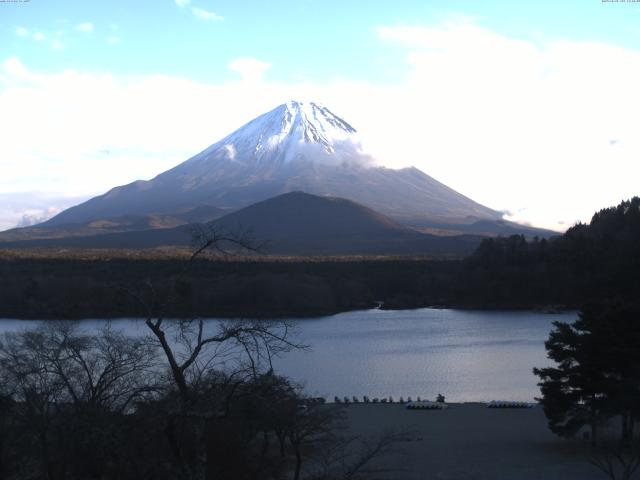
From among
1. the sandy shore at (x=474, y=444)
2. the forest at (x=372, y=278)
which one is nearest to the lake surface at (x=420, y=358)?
the sandy shore at (x=474, y=444)

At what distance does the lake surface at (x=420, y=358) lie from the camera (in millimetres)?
15227

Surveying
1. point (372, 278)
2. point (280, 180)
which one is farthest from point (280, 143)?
point (372, 278)

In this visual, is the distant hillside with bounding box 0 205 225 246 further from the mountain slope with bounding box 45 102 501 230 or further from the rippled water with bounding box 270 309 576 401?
the rippled water with bounding box 270 309 576 401

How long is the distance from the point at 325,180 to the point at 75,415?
81195mm

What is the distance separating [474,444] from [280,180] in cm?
7451

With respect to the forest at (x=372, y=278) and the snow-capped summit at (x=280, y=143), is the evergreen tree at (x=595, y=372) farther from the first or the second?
the snow-capped summit at (x=280, y=143)

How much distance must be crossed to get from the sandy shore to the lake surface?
165 centimetres

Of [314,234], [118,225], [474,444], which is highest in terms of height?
[118,225]

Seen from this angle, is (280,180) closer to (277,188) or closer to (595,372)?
(277,188)

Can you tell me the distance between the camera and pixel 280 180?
84375 mm

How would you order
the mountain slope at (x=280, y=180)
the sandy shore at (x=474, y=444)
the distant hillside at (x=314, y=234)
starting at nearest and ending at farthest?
the sandy shore at (x=474, y=444) < the distant hillside at (x=314, y=234) < the mountain slope at (x=280, y=180)

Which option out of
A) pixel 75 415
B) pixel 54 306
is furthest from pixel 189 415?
pixel 54 306

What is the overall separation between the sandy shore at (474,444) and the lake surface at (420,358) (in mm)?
1646

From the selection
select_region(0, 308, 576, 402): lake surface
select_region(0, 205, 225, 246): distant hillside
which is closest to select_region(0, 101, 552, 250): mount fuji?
select_region(0, 205, 225, 246): distant hillside
